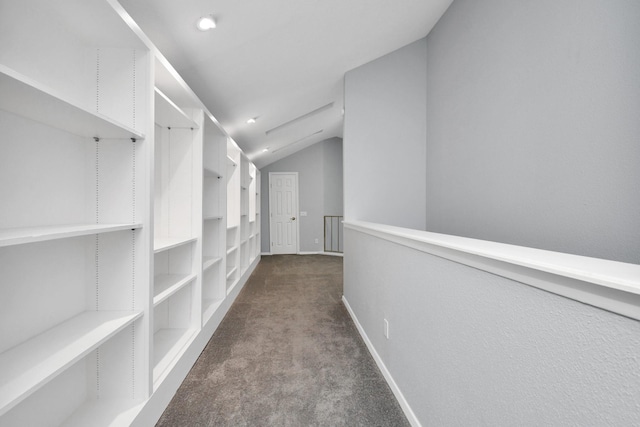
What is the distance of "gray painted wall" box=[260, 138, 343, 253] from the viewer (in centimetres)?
704

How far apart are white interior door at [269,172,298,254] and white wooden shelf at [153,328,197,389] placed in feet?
16.0

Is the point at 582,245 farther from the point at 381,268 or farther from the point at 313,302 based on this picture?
the point at 313,302

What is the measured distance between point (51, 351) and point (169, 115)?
146 centimetres

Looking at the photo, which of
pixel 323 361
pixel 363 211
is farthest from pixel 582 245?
pixel 363 211

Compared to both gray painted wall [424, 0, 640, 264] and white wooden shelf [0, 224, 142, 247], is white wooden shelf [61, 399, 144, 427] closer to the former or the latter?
white wooden shelf [0, 224, 142, 247]

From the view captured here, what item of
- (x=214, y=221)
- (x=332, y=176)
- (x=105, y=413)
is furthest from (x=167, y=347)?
(x=332, y=176)

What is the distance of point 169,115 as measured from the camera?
6.32 feet

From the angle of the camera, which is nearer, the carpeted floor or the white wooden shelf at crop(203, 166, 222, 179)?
the carpeted floor

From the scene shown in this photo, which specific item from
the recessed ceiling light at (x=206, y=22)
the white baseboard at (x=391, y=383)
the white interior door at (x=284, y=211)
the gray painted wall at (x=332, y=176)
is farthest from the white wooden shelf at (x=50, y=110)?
the gray painted wall at (x=332, y=176)

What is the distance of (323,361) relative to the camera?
202 cm

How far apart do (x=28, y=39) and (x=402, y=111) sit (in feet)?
9.82

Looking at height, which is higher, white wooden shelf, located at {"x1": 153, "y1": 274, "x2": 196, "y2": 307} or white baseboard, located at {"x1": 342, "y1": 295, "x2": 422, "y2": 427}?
white wooden shelf, located at {"x1": 153, "y1": 274, "x2": 196, "y2": 307}

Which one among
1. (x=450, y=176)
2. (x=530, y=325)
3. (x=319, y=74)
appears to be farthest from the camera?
(x=319, y=74)

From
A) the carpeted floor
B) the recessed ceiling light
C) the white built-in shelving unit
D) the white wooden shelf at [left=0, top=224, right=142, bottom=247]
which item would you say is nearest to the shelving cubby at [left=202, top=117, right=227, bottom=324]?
the carpeted floor
